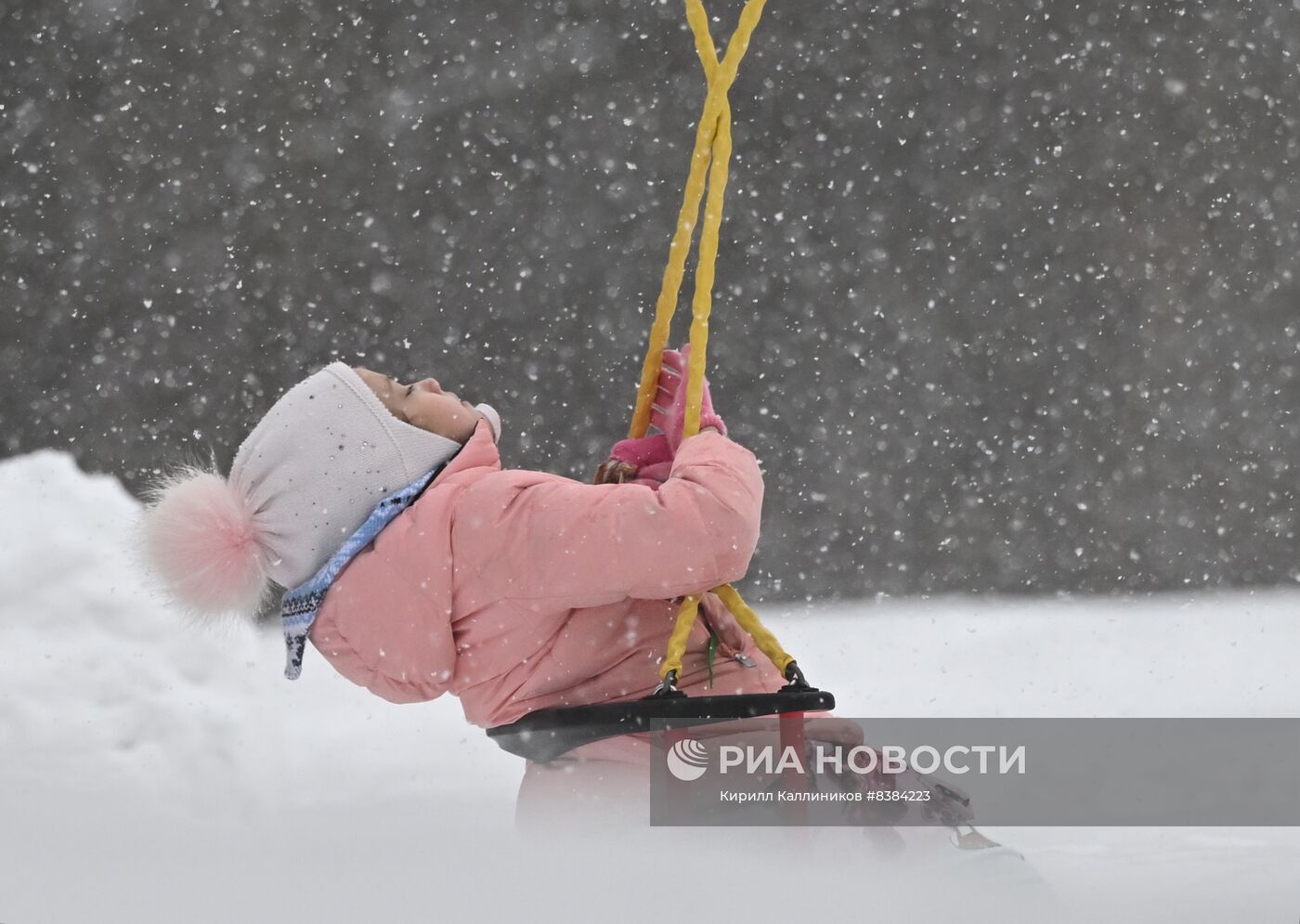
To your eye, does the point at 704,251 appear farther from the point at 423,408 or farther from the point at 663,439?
the point at 423,408

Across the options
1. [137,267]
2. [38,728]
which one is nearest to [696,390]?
[38,728]

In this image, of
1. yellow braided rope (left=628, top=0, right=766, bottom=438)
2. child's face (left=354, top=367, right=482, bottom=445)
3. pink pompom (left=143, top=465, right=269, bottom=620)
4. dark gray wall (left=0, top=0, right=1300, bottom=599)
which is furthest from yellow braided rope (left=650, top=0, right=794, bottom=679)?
dark gray wall (left=0, top=0, right=1300, bottom=599)

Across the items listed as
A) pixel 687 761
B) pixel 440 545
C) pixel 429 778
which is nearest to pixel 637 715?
pixel 687 761

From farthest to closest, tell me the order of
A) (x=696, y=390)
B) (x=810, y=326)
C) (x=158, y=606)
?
1. (x=810, y=326)
2. (x=158, y=606)
3. (x=696, y=390)

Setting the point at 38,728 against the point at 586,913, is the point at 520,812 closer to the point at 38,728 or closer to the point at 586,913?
the point at 586,913

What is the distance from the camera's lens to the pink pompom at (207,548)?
3.61 ft

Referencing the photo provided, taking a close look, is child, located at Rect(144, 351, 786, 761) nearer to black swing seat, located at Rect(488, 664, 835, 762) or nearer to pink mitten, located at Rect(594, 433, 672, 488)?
black swing seat, located at Rect(488, 664, 835, 762)

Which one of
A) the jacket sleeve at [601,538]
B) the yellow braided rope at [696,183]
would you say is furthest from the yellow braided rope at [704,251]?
the jacket sleeve at [601,538]

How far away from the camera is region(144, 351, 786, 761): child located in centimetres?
105

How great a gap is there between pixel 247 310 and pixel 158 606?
29.2 inches

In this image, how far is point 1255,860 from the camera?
145 centimetres

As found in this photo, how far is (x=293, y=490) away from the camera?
3.57 ft

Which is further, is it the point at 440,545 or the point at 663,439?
the point at 663,439

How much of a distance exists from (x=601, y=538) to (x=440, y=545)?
14 cm
